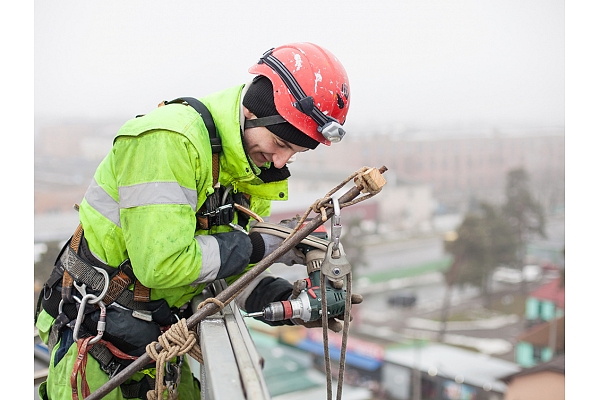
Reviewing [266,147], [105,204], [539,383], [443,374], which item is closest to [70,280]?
[105,204]

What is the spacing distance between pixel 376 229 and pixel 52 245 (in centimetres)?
2014

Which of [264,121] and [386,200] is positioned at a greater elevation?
[264,121]

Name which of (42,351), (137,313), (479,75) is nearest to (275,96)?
(137,313)

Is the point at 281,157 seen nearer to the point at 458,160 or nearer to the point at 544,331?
the point at 544,331

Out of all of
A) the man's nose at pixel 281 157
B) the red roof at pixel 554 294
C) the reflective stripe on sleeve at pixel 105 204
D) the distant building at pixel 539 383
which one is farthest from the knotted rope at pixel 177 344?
the red roof at pixel 554 294

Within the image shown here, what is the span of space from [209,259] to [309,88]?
0.62 m

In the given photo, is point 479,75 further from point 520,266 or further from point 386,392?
point 386,392

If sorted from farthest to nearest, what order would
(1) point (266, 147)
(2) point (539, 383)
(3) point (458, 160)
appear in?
(3) point (458, 160) < (2) point (539, 383) < (1) point (266, 147)

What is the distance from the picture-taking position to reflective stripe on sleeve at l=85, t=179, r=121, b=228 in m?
1.81

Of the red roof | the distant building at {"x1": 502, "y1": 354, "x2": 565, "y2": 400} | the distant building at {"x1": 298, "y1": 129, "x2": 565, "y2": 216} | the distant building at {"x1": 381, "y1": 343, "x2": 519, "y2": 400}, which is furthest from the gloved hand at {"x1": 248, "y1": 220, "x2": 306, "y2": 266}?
the distant building at {"x1": 298, "y1": 129, "x2": 565, "y2": 216}

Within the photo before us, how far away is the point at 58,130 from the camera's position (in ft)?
83.7

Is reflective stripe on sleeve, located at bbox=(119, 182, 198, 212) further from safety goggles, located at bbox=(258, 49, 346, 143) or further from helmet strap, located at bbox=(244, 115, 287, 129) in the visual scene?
safety goggles, located at bbox=(258, 49, 346, 143)

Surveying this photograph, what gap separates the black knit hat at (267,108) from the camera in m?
1.90

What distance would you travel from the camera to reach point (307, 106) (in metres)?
1.87
